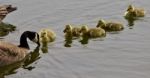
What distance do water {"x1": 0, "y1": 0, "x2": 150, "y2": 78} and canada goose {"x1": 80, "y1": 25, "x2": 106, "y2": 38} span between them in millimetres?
154

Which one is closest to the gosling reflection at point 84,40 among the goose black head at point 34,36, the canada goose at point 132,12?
the goose black head at point 34,36

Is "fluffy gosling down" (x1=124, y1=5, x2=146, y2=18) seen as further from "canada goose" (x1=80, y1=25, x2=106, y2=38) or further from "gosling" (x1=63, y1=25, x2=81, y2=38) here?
"gosling" (x1=63, y1=25, x2=81, y2=38)

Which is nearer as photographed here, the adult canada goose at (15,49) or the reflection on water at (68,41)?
the adult canada goose at (15,49)

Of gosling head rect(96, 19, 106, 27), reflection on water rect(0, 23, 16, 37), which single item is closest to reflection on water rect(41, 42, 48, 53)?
reflection on water rect(0, 23, 16, 37)

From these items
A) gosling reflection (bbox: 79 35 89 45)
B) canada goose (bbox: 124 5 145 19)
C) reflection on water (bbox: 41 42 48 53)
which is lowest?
reflection on water (bbox: 41 42 48 53)

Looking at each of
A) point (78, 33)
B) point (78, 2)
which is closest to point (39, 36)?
point (78, 33)

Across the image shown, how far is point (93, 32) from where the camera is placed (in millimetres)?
10703

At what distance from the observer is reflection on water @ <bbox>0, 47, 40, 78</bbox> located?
9578 mm

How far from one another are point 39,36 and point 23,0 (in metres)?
2.66

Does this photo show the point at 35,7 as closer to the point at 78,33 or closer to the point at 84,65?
the point at 78,33

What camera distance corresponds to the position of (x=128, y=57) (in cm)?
962

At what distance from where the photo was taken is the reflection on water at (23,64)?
9.58m

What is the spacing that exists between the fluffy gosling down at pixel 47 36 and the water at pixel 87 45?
5.3 inches

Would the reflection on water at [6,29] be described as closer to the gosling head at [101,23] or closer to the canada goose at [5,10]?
the canada goose at [5,10]
